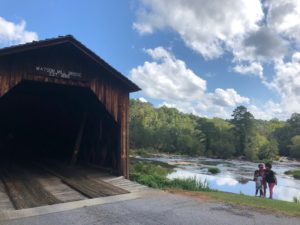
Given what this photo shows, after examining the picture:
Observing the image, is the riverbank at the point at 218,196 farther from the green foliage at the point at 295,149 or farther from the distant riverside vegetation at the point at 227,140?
the green foliage at the point at 295,149

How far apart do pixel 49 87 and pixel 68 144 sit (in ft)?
14.9

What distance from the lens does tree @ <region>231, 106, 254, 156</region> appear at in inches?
3123

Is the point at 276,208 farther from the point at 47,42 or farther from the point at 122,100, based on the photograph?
the point at 47,42

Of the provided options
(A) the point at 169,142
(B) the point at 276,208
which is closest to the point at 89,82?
(B) the point at 276,208

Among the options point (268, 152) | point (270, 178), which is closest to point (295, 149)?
point (268, 152)

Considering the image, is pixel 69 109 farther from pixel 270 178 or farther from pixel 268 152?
pixel 268 152

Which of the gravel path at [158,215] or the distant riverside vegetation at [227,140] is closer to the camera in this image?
the gravel path at [158,215]

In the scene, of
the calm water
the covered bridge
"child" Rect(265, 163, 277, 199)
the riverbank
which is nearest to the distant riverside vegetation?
the calm water

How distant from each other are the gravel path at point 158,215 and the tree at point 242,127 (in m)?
71.6

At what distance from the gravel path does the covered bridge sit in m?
4.46

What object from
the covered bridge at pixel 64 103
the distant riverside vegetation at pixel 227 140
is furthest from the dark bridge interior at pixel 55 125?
the distant riverside vegetation at pixel 227 140

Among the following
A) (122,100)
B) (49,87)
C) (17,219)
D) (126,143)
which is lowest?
(17,219)

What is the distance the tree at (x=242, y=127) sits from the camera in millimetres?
79312

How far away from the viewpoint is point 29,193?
31.9 ft
